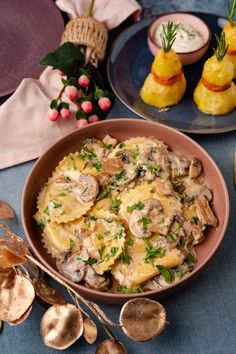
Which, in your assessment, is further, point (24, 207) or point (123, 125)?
point (123, 125)

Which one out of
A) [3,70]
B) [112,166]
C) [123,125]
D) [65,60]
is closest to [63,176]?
[112,166]

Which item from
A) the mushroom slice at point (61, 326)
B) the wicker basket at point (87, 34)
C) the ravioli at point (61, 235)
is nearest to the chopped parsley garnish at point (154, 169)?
the ravioli at point (61, 235)

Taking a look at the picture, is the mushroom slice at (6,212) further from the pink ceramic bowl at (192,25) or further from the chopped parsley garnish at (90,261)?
the pink ceramic bowl at (192,25)

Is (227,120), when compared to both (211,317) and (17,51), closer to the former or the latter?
(211,317)

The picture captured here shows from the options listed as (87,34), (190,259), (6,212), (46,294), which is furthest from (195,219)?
(87,34)

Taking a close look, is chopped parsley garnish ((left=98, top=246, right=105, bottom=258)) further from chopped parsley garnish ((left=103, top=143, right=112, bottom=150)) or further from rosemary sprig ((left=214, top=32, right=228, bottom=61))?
rosemary sprig ((left=214, top=32, right=228, bottom=61))

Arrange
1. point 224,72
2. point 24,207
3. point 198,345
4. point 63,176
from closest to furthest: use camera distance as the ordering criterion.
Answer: point 198,345
point 24,207
point 63,176
point 224,72
